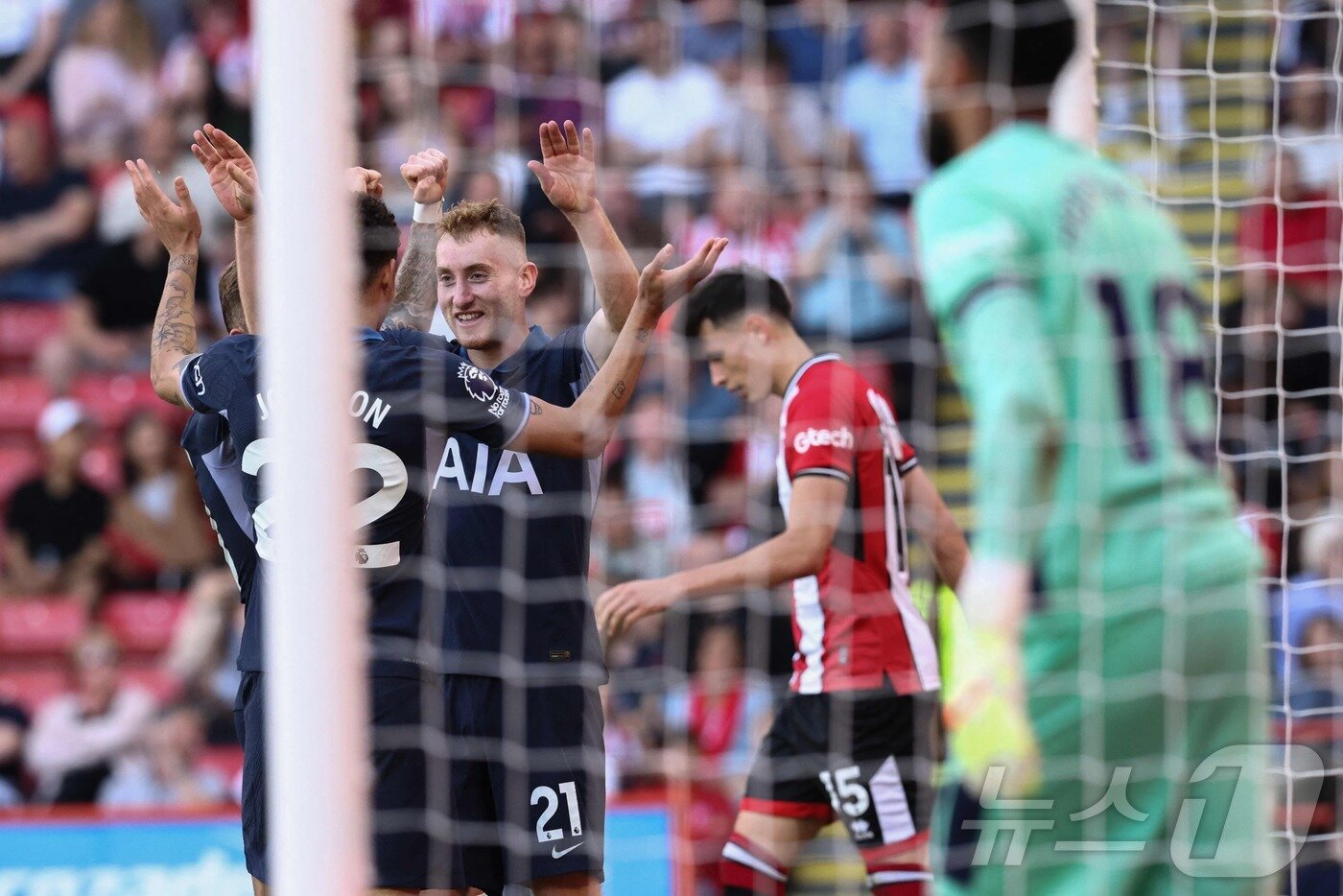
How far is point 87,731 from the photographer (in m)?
7.16

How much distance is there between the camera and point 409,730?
12.0ft

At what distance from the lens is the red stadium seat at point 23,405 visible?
8.45 m

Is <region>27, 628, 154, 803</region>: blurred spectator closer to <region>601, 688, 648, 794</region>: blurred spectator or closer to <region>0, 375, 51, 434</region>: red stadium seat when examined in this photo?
<region>0, 375, 51, 434</region>: red stadium seat

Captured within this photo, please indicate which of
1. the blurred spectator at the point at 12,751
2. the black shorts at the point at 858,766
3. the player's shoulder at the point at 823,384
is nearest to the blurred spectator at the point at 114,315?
the blurred spectator at the point at 12,751

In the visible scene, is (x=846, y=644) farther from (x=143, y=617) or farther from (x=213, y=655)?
(x=143, y=617)

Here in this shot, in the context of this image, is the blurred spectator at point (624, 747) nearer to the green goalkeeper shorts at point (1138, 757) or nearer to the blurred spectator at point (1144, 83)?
the blurred spectator at point (1144, 83)

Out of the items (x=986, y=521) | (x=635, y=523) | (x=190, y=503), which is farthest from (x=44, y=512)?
(x=986, y=521)

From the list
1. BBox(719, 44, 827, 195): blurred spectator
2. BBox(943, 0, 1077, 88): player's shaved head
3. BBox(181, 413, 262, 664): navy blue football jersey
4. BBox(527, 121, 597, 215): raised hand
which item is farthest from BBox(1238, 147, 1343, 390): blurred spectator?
BBox(181, 413, 262, 664): navy blue football jersey

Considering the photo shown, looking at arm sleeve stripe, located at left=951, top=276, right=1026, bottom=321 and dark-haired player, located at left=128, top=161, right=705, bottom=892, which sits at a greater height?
arm sleeve stripe, located at left=951, top=276, right=1026, bottom=321

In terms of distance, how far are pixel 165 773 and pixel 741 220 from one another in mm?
3334

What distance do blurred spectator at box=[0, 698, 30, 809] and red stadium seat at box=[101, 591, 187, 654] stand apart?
68cm

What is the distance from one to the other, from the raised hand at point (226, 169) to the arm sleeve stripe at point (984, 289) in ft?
6.21

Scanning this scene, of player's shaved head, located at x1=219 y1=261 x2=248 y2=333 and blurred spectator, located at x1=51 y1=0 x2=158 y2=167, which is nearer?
player's shaved head, located at x1=219 y1=261 x2=248 y2=333

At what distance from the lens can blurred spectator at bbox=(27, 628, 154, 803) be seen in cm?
704
